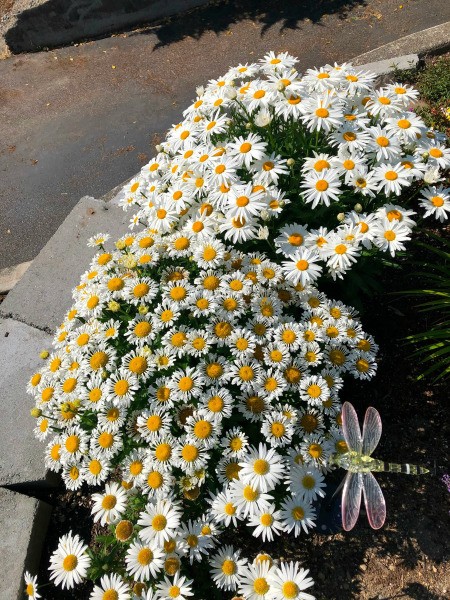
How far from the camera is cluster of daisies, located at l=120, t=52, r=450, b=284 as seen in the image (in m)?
2.56

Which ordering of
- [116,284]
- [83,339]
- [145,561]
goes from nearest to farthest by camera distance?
[145,561] → [83,339] → [116,284]

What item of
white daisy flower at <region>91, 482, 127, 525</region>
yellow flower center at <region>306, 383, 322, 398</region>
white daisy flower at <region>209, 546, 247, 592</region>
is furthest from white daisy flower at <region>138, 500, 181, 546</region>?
yellow flower center at <region>306, 383, 322, 398</region>

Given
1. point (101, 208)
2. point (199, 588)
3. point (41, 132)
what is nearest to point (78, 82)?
point (41, 132)

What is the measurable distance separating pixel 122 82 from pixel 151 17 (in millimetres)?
1549

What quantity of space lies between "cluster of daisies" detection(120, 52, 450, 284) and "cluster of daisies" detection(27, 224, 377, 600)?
0.77 ft

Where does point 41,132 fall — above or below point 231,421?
above

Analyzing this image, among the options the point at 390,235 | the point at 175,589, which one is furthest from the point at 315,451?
the point at 390,235

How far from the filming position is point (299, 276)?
2539mm

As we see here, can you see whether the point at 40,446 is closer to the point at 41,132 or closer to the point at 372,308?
the point at 372,308

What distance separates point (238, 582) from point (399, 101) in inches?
108

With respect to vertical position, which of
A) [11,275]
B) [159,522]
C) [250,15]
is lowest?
[159,522]

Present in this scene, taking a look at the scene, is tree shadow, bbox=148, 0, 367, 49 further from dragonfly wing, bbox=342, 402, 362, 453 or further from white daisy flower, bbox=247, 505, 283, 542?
white daisy flower, bbox=247, 505, 283, 542

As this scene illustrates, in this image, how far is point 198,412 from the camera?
2.22 meters

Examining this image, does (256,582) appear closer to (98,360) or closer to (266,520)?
(266,520)
